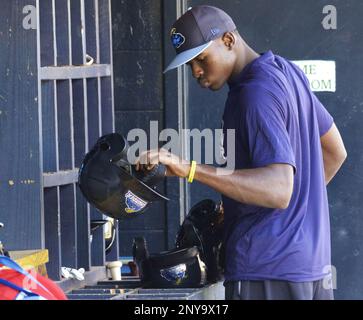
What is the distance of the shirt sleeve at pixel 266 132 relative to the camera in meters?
3.81

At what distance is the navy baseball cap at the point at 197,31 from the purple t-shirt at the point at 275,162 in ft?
0.60

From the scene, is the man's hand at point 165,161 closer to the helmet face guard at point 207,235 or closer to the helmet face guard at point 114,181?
the helmet face guard at point 114,181

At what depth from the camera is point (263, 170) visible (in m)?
3.82

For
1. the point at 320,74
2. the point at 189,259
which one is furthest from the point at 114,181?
the point at 320,74

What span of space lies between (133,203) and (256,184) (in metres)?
0.55

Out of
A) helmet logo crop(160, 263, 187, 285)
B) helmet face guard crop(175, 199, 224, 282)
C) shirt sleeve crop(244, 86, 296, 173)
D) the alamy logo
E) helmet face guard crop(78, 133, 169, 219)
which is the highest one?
the alamy logo

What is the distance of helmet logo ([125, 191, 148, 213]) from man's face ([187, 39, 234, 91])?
0.51m

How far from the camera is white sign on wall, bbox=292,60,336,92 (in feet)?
21.4

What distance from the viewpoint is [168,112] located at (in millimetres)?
6492

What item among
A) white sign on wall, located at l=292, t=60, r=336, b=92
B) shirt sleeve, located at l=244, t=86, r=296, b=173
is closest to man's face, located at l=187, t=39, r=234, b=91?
shirt sleeve, located at l=244, t=86, r=296, b=173

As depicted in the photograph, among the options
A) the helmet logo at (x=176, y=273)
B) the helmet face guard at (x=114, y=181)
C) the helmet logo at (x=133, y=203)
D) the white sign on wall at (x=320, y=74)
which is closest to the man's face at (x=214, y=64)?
Answer: the helmet face guard at (x=114, y=181)

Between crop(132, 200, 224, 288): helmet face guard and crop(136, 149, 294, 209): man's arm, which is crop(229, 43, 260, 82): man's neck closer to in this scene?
crop(136, 149, 294, 209): man's arm

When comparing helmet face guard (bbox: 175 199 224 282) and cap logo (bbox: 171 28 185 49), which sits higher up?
cap logo (bbox: 171 28 185 49)

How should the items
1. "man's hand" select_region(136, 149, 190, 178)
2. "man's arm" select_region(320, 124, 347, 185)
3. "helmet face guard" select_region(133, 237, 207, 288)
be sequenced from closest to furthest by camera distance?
"man's hand" select_region(136, 149, 190, 178), "helmet face guard" select_region(133, 237, 207, 288), "man's arm" select_region(320, 124, 347, 185)
